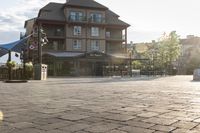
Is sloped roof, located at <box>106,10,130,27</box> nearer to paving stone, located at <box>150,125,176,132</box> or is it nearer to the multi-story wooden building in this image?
the multi-story wooden building

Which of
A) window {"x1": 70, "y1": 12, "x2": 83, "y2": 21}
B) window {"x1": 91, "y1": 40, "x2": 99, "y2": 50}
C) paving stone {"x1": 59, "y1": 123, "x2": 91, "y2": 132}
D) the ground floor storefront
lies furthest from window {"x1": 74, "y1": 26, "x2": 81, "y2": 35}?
paving stone {"x1": 59, "y1": 123, "x2": 91, "y2": 132}

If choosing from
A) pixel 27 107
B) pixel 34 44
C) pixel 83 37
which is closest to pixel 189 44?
pixel 83 37

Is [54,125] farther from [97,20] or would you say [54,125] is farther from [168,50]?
[168,50]

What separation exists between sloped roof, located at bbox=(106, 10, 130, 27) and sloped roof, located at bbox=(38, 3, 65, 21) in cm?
676

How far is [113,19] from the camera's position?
47125 millimetres

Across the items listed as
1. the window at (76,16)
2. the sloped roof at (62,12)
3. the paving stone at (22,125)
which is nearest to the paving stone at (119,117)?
the paving stone at (22,125)

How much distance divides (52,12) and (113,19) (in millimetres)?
9033

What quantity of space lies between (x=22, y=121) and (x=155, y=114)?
2.16m

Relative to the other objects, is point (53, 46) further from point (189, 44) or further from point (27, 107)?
point (189, 44)

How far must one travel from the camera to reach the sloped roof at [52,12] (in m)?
42.7

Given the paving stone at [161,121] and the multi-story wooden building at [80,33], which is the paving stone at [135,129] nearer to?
the paving stone at [161,121]

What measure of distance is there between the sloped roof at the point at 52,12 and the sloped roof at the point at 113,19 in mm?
6759

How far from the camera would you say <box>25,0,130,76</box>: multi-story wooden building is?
135ft

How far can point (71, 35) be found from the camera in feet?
143
